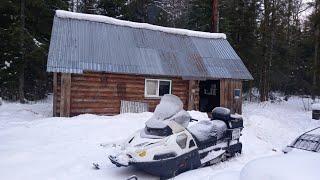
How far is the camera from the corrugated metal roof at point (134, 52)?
577 inches

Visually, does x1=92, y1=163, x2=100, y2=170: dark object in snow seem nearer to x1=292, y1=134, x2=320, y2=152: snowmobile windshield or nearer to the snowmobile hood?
the snowmobile hood

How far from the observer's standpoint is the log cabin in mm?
14391

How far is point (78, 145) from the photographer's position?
9.42 meters

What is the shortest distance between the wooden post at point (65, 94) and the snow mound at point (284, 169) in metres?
11.5

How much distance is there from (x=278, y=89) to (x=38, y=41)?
2393 cm

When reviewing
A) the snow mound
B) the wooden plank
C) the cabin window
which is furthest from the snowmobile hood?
the cabin window

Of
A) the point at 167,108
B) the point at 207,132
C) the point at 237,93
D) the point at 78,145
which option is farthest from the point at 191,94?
the point at 167,108

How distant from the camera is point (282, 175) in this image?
294cm

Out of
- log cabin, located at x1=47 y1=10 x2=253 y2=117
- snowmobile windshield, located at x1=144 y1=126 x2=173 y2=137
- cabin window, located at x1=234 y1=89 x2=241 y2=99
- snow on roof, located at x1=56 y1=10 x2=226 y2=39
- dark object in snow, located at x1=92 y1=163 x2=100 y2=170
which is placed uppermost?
snow on roof, located at x1=56 y1=10 x2=226 y2=39

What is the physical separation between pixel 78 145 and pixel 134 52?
24.8 feet

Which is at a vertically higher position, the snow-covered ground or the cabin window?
the cabin window

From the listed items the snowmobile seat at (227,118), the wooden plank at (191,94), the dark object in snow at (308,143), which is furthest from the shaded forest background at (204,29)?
the dark object in snow at (308,143)

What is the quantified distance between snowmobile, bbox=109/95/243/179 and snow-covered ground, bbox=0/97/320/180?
278 millimetres

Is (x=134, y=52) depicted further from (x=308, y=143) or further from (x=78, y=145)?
(x=308, y=143)
